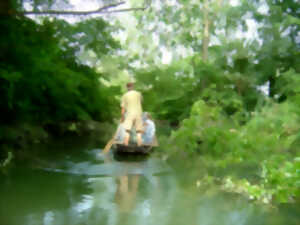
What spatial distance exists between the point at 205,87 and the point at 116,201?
1410cm

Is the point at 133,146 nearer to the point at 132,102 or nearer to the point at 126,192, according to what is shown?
the point at 132,102

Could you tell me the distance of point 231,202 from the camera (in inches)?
259

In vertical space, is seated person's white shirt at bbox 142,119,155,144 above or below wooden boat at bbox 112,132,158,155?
above

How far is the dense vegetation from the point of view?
9008mm

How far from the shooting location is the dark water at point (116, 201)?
5.43 m

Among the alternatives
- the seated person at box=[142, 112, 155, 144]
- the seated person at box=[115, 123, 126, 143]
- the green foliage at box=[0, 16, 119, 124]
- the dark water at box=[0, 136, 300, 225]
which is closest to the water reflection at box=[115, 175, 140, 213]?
the dark water at box=[0, 136, 300, 225]

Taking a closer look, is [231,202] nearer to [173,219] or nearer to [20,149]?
[173,219]

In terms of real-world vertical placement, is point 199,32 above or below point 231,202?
above

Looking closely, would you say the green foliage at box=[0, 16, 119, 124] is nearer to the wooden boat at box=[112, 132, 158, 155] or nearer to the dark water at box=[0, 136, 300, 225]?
the dark water at box=[0, 136, 300, 225]

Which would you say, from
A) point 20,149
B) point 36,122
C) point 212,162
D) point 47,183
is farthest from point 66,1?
point 36,122

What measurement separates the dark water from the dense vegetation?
0.53 metres

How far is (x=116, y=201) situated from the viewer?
645 cm

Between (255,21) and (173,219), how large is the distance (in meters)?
15.4

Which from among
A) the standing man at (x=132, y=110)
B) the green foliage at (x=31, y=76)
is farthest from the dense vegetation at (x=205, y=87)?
the standing man at (x=132, y=110)
